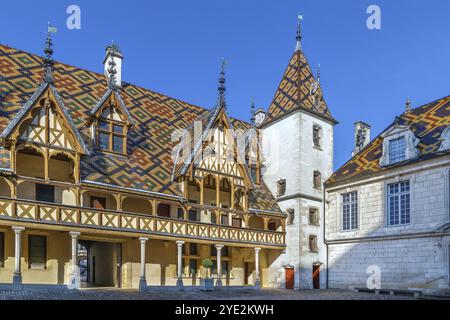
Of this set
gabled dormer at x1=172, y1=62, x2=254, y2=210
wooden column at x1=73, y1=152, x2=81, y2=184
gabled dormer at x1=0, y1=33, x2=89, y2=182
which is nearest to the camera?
gabled dormer at x1=0, y1=33, x2=89, y2=182

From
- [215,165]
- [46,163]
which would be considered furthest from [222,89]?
[46,163]

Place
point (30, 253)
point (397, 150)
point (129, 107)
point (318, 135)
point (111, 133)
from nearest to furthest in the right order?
point (30, 253)
point (111, 133)
point (397, 150)
point (129, 107)
point (318, 135)

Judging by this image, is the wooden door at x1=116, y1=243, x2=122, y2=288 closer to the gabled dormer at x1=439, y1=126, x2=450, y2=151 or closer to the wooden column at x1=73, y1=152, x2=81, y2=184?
the wooden column at x1=73, y1=152, x2=81, y2=184

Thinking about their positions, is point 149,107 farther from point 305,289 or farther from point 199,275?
point 305,289

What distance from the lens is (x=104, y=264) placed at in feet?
69.4

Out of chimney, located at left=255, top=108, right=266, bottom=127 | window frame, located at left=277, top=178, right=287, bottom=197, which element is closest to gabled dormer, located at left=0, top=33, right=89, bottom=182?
window frame, located at left=277, top=178, right=287, bottom=197

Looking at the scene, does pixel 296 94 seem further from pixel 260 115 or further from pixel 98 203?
pixel 98 203

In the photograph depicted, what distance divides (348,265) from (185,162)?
10098 millimetres

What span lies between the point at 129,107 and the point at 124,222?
7.65 metres

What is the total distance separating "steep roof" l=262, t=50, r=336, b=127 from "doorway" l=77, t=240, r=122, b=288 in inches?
478

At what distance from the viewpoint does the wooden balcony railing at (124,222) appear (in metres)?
14.9

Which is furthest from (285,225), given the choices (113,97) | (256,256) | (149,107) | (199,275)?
(113,97)

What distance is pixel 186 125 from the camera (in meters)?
24.3

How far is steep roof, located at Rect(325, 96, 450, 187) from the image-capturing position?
20094mm
